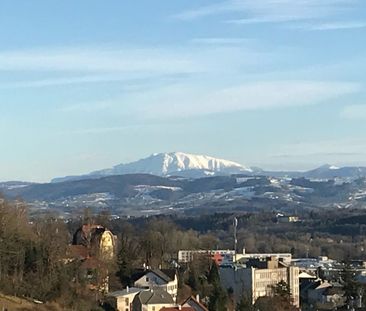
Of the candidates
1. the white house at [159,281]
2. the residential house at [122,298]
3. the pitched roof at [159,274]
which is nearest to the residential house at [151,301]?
the residential house at [122,298]

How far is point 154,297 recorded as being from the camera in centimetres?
2931

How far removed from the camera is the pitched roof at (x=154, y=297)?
29.0m

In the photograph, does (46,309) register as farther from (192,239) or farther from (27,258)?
(192,239)

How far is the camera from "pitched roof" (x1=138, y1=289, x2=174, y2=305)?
29.0m

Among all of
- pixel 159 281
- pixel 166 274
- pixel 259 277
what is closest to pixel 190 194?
pixel 259 277

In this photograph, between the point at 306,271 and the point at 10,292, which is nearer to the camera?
the point at 10,292

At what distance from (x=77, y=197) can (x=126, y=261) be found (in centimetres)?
14254

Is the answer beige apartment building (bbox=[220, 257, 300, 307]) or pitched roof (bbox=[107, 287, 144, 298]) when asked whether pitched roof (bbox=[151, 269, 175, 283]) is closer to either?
pitched roof (bbox=[107, 287, 144, 298])

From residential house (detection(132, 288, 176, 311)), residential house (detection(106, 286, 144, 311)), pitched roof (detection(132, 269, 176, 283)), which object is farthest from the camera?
pitched roof (detection(132, 269, 176, 283))

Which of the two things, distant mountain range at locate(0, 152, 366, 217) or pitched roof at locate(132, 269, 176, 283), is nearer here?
pitched roof at locate(132, 269, 176, 283)

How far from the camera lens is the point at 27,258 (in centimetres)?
2736

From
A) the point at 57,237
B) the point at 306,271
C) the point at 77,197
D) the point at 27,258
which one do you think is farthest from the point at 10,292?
the point at 77,197

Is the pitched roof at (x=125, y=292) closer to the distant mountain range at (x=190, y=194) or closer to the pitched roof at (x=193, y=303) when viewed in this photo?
the pitched roof at (x=193, y=303)

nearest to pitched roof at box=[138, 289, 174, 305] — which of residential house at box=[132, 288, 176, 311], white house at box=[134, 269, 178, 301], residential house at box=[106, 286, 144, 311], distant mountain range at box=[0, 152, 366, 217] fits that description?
residential house at box=[132, 288, 176, 311]
